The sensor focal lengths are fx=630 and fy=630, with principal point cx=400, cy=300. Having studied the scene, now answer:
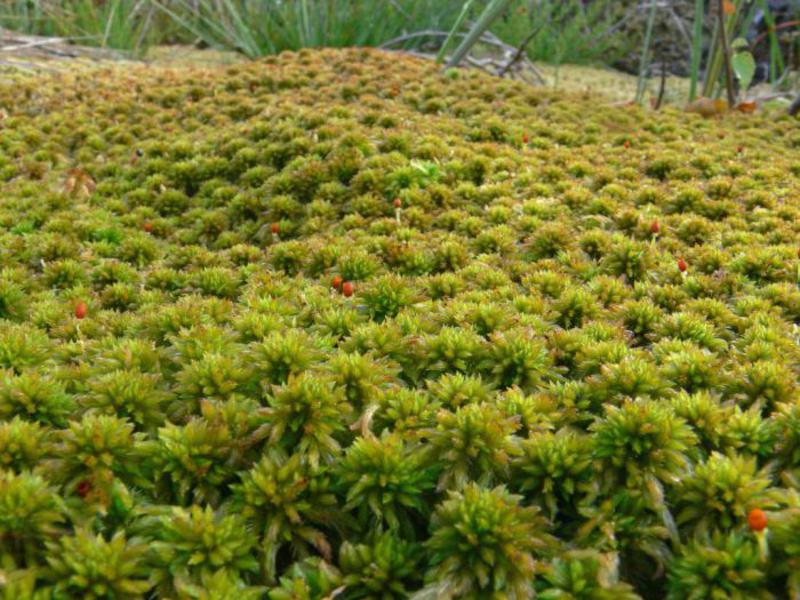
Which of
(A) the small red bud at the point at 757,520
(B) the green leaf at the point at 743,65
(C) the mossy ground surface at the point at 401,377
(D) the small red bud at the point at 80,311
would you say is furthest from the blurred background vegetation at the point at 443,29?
(A) the small red bud at the point at 757,520

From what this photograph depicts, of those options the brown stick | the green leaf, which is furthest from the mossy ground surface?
the brown stick

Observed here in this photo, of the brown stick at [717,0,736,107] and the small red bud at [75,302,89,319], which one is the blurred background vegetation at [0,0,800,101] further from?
the small red bud at [75,302,89,319]

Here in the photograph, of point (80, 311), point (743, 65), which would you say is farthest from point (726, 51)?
point (80, 311)

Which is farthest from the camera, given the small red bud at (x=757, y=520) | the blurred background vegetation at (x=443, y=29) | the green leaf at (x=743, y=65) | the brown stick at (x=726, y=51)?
the blurred background vegetation at (x=443, y=29)

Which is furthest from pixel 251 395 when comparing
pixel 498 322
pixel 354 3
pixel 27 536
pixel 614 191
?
pixel 354 3

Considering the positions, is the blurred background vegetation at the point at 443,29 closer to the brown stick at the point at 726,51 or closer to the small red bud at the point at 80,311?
the brown stick at the point at 726,51

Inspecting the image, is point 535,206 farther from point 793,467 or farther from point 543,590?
point 543,590
